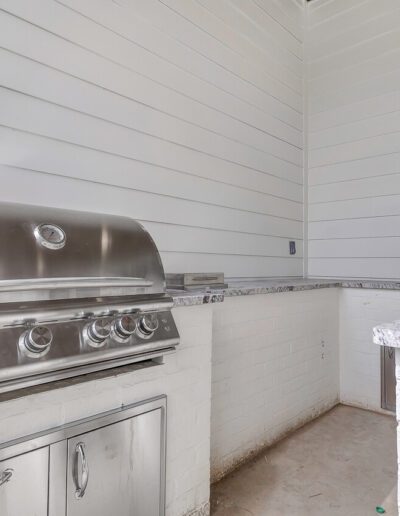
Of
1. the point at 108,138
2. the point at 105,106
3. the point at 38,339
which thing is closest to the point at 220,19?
the point at 105,106

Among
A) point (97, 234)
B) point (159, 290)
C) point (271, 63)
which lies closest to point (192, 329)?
point (159, 290)

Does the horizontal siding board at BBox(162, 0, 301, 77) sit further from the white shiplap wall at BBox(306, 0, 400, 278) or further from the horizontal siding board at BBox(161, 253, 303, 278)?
the horizontal siding board at BBox(161, 253, 303, 278)

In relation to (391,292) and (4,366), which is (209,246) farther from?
(4,366)

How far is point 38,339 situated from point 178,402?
2.44 ft

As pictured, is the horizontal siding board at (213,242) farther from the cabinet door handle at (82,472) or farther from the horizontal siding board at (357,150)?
the cabinet door handle at (82,472)

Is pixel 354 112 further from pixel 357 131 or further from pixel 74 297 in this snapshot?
pixel 74 297

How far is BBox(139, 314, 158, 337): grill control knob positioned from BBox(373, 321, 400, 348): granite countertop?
29.9 inches

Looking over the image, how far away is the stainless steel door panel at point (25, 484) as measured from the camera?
106 centimetres

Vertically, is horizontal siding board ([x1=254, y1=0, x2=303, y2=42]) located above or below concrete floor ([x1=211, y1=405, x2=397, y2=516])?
above

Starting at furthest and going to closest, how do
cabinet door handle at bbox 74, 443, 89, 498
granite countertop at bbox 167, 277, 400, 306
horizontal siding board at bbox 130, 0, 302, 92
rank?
horizontal siding board at bbox 130, 0, 302, 92
granite countertop at bbox 167, 277, 400, 306
cabinet door handle at bbox 74, 443, 89, 498

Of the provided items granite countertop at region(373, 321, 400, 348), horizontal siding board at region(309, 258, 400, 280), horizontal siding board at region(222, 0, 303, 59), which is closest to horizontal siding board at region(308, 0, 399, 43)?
horizontal siding board at region(222, 0, 303, 59)

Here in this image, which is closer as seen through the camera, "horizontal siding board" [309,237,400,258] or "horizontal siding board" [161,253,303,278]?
"horizontal siding board" [161,253,303,278]

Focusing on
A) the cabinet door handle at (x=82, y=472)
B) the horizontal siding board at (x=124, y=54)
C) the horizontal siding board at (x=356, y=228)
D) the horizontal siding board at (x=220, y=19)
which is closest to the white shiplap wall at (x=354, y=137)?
the horizontal siding board at (x=356, y=228)

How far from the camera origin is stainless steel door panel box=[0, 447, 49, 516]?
1058mm
